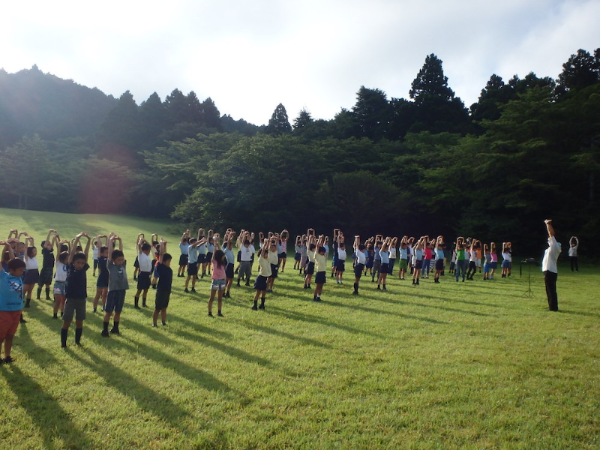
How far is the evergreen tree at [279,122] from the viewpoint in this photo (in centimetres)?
5769

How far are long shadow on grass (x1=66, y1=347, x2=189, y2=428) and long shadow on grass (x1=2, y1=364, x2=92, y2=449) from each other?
0.73 metres

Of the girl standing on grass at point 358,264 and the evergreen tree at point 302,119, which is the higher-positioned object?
the evergreen tree at point 302,119

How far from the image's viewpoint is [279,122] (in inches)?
2309

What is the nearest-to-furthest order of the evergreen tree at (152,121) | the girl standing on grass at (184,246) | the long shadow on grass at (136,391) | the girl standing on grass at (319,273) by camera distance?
1. the long shadow on grass at (136,391)
2. the girl standing on grass at (319,273)
3. the girl standing on grass at (184,246)
4. the evergreen tree at (152,121)

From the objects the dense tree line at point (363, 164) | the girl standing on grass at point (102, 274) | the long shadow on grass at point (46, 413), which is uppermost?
the dense tree line at point (363, 164)

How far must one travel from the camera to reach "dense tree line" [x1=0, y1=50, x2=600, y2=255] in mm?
30141

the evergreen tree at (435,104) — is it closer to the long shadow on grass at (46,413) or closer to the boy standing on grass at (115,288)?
the boy standing on grass at (115,288)

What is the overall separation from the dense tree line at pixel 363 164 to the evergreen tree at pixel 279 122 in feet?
0.73

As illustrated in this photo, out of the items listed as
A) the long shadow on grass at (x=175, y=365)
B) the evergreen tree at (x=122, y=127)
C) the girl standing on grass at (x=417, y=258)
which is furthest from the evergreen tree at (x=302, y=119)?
the long shadow on grass at (x=175, y=365)

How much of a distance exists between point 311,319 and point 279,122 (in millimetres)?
52311

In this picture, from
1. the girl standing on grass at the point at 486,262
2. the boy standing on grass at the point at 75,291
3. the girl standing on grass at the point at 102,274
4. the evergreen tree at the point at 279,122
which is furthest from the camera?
the evergreen tree at the point at 279,122

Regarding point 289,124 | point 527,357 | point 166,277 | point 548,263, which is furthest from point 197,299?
point 289,124

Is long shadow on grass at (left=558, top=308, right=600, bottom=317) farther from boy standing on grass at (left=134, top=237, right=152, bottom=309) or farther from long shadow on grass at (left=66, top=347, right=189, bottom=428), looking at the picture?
boy standing on grass at (left=134, top=237, right=152, bottom=309)

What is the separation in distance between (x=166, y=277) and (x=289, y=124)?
5374cm
